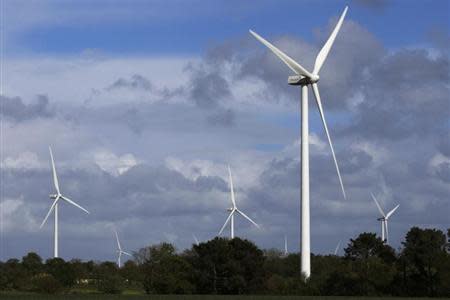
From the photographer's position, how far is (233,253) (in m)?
148

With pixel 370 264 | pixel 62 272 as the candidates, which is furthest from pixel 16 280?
pixel 370 264

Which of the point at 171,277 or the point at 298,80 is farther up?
the point at 298,80

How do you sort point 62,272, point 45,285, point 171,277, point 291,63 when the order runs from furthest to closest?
1. point 62,272
2. point 45,285
3. point 171,277
4. point 291,63

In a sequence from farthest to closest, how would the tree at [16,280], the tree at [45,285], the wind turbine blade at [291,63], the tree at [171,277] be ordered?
the tree at [16,280] < the tree at [45,285] < the tree at [171,277] < the wind turbine blade at [291,63]

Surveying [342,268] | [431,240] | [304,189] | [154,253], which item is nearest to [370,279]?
[342,268]

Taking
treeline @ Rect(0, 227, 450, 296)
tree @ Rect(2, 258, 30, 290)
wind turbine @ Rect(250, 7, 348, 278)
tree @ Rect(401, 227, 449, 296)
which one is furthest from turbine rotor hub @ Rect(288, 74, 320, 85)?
tree @ Rect(2, 258, 30, 290)

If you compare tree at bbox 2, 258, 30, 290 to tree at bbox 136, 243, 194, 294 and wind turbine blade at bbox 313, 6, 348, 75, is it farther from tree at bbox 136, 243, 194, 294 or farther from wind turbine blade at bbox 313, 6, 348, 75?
wind turbine blade at bbox 313, 6, 348, 75

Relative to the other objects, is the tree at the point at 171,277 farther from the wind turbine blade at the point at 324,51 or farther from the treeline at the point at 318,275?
the wind turbine blade at the point at 324,51

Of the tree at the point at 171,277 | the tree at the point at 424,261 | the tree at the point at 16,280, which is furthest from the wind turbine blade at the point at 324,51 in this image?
the tree at the point at 16,280

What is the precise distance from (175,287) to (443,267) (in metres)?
40.1

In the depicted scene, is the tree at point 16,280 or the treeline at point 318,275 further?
the tree at point 16,280

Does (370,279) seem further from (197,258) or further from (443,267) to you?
(197,258)

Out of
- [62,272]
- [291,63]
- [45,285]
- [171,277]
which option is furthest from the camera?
[62,272]

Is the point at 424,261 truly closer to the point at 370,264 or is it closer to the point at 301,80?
the point at 370,264
